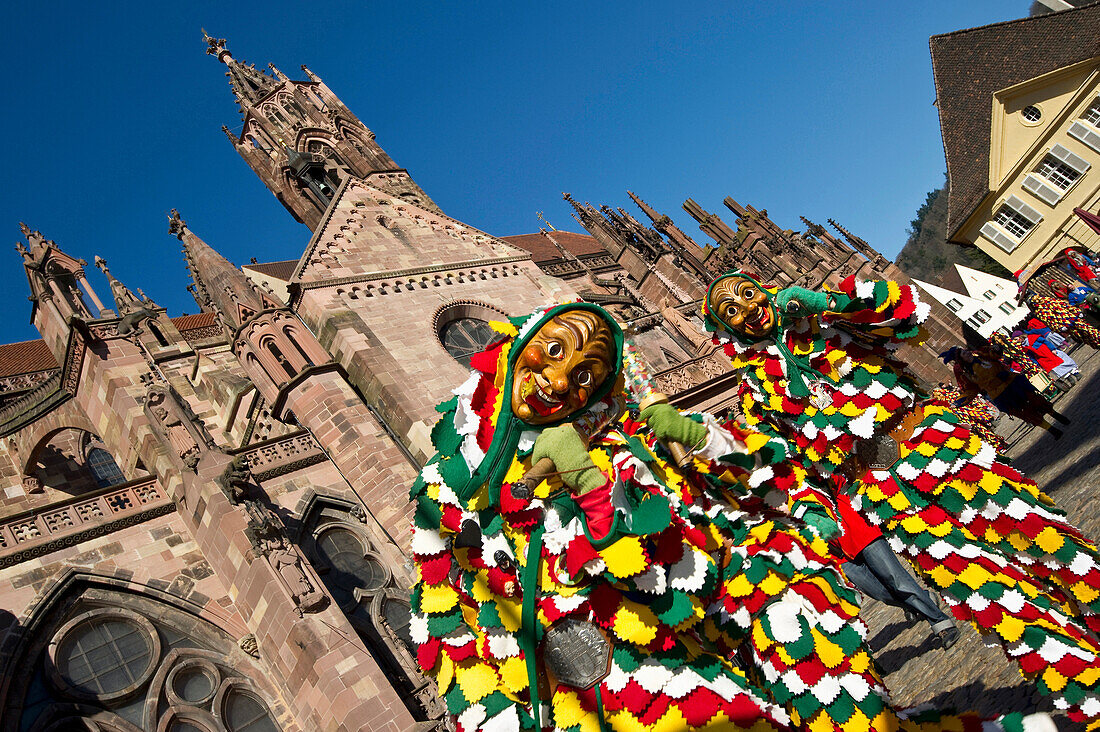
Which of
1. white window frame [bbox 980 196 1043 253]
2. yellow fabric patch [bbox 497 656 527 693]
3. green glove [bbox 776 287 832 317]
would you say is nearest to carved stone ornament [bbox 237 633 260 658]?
yellow fabric patch [bbox 497 656 527 693]

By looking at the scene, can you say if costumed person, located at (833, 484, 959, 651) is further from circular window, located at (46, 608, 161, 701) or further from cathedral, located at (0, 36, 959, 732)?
circular window, located at (46, 608, 161, 701)

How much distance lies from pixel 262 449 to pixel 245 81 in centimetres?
1400

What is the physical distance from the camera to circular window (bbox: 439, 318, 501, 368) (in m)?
14.6

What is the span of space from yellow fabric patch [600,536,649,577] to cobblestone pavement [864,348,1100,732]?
178 centimetres

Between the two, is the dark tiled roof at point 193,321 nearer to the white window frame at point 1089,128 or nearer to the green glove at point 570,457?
the green glove at point 570,457

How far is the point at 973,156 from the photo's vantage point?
3322cm

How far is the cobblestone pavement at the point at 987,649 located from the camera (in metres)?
5.69

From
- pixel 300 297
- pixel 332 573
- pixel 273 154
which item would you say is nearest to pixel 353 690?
pixel 332 573

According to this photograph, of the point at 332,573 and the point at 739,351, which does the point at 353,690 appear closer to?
the point at 332,573

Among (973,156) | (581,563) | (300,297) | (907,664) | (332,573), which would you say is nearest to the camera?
(581,563)

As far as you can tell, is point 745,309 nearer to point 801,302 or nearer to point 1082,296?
point 801,302

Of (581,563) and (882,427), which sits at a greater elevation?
(581,563)

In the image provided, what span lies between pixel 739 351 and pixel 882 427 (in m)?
1.33

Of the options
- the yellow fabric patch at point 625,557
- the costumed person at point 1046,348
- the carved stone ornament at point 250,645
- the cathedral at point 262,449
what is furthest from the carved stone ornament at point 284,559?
the costumed person at point 1046,348
